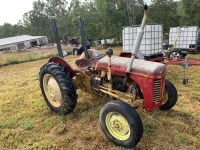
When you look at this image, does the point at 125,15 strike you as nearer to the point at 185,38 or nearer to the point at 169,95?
the point at 185,38

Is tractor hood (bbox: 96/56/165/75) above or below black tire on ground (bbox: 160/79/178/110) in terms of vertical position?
above

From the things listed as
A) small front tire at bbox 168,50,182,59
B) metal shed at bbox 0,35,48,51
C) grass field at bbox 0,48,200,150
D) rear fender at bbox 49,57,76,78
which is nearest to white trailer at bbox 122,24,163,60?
grass field at bbox 0,48,200,150

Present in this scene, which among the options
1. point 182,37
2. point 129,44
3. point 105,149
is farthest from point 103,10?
point 105,149

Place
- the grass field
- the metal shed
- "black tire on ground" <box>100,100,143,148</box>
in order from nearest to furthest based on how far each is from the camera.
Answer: "black tire on ground" <box>100,100,143,148</box> → the grass field → the metal shed

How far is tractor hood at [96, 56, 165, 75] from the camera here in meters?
2.66

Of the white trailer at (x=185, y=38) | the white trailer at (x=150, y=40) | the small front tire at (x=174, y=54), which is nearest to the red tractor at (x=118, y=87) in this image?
the white trailer at (x=150, y=40)

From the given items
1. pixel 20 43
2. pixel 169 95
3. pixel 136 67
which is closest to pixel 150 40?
pixel 169 95

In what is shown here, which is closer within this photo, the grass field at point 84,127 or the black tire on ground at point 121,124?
the black tire on ground at point 121,124

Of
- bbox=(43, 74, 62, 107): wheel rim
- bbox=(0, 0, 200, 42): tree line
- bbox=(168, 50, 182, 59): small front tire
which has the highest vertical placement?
bbox=(0, 0, 200, 42): tree line

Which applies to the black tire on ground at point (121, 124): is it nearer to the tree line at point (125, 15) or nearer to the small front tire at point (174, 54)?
the small front tire at point (174, 54)

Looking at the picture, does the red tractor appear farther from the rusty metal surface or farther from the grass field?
the grass field

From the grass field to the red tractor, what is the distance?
23 centimetres

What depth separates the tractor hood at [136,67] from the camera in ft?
8.73

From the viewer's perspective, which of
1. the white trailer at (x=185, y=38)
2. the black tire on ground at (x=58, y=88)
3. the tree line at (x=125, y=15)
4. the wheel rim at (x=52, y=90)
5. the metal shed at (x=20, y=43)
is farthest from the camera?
the metal shed at (x=20, y=43)
